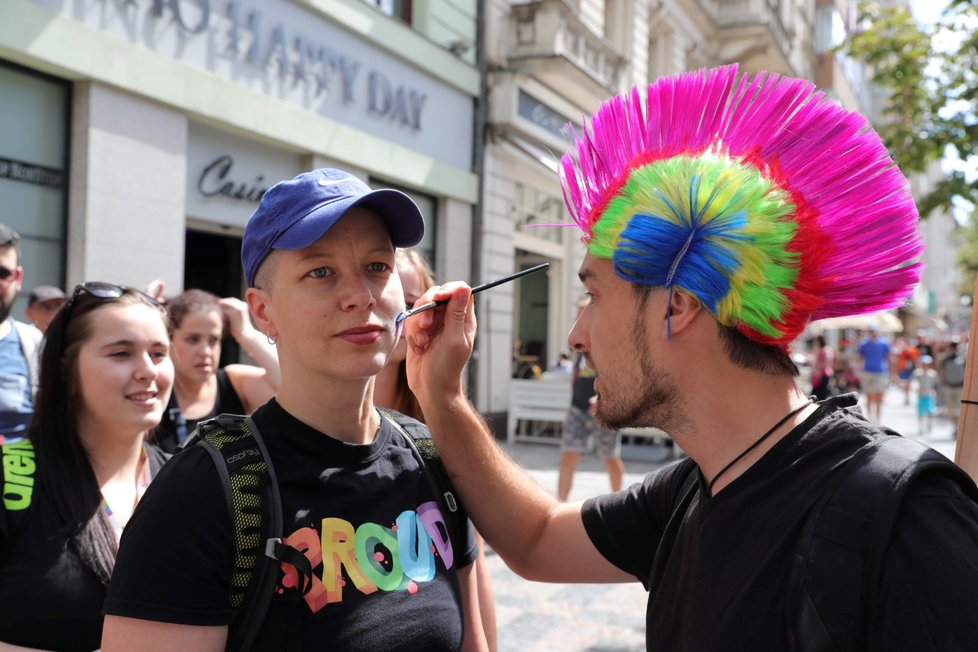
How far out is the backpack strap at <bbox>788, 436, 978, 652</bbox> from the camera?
1.13 meters

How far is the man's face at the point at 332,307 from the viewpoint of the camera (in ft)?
5.26

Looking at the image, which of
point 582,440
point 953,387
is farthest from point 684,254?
point 953,387

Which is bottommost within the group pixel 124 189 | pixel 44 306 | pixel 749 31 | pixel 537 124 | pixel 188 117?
pixel 44 306

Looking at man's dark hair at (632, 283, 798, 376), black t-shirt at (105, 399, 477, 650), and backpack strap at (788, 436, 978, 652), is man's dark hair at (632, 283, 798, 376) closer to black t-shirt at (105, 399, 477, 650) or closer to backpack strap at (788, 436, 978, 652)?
backpack strap at (788, 436, 978, 652)

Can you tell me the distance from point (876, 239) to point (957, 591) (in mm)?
599

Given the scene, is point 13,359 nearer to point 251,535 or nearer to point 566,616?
point 251,535

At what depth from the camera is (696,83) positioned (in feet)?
5.11

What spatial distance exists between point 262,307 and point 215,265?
27.3ft

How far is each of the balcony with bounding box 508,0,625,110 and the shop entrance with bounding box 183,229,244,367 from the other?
5.19m

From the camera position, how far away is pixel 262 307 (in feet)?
5.53

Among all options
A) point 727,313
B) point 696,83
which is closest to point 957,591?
point 727,313

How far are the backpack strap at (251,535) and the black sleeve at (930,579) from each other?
2.89ft

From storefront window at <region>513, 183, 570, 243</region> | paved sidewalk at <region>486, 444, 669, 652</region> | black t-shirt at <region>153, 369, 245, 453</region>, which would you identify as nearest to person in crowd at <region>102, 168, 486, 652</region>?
black t-shirt at <region>153, 369, 245, 453</region>

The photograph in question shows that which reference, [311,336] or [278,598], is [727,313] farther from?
[278,598]
